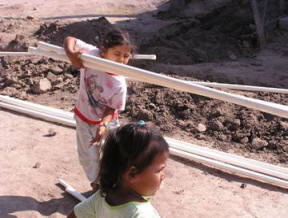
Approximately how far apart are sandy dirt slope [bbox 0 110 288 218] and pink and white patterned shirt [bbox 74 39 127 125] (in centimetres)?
75

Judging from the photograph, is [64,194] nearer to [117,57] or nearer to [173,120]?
[117,57]

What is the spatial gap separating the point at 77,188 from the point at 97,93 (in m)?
0.98

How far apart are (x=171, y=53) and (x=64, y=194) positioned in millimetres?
4279

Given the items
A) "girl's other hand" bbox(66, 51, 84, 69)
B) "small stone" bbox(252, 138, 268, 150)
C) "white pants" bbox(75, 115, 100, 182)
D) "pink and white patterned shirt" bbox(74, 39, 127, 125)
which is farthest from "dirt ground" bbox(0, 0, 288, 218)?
"girl's other hand" bbox(66, 51, 84, 69)

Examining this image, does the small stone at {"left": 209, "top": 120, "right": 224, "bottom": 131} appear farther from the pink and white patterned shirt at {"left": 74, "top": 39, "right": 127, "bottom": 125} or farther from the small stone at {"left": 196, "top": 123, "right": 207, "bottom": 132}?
the pink and white patterned shirt at {"left": 74, "top": 39, "right": 127, "bottom": 125}

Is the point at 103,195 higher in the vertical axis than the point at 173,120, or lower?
higher

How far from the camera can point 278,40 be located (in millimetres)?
8570

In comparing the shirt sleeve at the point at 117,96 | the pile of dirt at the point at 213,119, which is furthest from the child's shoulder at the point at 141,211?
the pile of dirt at the point at 213,119

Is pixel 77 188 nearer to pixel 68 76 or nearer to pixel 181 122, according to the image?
pixel 181 122

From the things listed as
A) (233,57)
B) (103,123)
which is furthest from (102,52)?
(233,57)

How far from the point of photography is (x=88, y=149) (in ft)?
11.1

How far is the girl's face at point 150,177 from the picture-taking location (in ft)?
6.34

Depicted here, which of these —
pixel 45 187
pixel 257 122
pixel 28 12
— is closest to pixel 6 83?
pixel 45 187

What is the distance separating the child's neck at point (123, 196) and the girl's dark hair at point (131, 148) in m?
0.06
